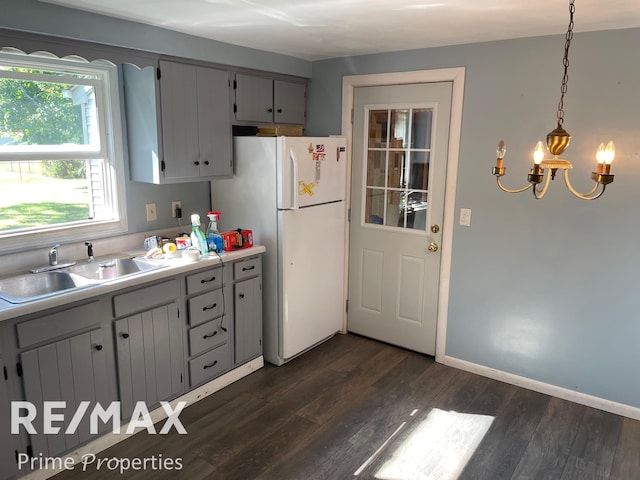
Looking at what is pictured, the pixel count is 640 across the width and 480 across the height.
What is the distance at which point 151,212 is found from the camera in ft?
10.4

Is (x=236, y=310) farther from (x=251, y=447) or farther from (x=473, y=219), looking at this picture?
(x=473, y=219)

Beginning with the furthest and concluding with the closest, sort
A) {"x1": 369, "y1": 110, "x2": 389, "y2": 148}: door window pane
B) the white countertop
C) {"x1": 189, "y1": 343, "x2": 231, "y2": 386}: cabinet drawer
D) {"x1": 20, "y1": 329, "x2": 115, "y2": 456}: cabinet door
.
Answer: {"x1": 369, "y1": 110, "x2": 389, "y2": 148}: door window pane < {"x1": 189, "y1": 343, "x2": 231, "y2": 386}: cabinet drawer < {"x1": 20, "y1": 329, "x2": 115, "y2": 456}: cabinet door < the white countertop

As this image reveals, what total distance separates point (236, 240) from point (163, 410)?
1117 millimetres

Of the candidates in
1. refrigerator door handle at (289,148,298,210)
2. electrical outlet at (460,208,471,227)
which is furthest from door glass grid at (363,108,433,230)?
refrigerator door handle at (289,148,298,210)

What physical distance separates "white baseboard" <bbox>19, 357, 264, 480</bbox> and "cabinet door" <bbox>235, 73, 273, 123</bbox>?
1.74 meters

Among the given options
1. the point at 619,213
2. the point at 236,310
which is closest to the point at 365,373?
the point at 236,310

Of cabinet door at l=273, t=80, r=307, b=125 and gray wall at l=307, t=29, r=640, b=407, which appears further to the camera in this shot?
cabinet door at l=273, t=80, r=307, b=125

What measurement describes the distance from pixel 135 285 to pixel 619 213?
2736mm

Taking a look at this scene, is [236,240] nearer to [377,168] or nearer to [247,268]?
[247,268]

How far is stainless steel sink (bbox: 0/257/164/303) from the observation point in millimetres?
2445

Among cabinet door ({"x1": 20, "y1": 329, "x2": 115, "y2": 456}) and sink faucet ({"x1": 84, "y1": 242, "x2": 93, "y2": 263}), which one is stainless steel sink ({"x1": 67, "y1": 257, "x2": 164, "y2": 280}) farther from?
cabinet door ({"x1": 20, "y1": 329, "x2": 115, "y2": 456})

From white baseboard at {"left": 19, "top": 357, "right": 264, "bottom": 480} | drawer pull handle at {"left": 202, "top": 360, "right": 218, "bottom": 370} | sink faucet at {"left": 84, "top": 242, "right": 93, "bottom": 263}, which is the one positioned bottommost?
white baseboard at {"left": 19, "top": 357, "right": 264, "bottom": 480}

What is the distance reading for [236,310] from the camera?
316 centimetres

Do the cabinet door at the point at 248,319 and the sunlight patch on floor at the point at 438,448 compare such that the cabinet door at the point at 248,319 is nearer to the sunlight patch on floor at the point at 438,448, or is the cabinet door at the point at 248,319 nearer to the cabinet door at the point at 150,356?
the cabinet door at the point at 150,356
